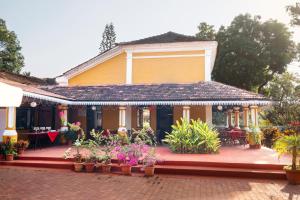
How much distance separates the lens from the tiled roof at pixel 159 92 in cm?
1530

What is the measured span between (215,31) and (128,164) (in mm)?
28229

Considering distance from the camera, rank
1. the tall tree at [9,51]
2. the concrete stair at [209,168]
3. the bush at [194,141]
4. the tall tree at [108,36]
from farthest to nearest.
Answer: the tall tree at [108,36] → the tall tree at [9,51] → the bush at [194,141] → the concrete stair at [209,168]

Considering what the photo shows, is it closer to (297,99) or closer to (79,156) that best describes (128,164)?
(79,156)

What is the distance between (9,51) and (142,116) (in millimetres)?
23135

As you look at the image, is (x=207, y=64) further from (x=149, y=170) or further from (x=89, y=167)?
(x=89, y=167)

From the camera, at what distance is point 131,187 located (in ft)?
25.5

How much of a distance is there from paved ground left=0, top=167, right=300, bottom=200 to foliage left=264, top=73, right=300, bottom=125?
14.6m

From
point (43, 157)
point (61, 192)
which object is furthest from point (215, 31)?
point (61, 192)

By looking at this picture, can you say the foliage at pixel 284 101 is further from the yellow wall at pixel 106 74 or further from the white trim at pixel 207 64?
the yellow wall at pixel 106 74

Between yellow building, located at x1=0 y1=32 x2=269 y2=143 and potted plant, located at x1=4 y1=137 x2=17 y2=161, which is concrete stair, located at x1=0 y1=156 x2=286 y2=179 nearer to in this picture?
potted plant, located at x1=4 y1=137 x2=17 y2=161

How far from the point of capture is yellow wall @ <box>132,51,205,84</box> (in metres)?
18.7

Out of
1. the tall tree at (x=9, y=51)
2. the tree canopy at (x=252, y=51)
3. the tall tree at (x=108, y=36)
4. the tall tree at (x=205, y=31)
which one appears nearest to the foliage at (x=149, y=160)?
the tree canopy at (x=252, y=51)

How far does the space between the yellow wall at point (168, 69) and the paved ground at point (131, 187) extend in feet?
34.7

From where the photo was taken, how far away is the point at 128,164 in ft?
30.8
